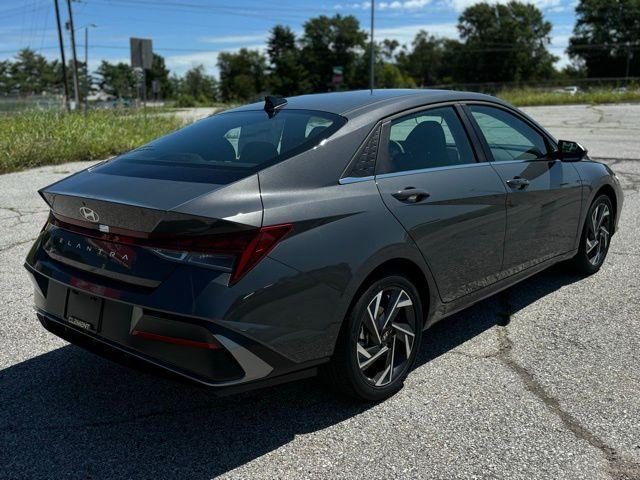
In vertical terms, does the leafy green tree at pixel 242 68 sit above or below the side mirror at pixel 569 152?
above

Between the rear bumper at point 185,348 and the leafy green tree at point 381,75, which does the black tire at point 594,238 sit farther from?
the leafy green tree at point 381,75

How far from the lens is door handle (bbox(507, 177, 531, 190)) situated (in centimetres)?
399

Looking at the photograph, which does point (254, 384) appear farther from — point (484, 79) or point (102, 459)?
point (484, 79)

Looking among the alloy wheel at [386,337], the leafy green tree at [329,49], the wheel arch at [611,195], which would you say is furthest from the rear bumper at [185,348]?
the leafy green tree at [329,49]

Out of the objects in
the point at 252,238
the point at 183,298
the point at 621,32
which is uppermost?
the point at 621,32

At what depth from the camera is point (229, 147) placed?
10.8ft

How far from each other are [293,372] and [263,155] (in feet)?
3.37

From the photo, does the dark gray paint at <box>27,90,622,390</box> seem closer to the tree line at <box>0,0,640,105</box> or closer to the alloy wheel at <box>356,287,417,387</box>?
the alloy wheel at <box>356,287,417,387</box>

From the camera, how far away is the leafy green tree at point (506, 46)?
340 ft

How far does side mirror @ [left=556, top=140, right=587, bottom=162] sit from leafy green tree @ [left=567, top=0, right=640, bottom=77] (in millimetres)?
100902

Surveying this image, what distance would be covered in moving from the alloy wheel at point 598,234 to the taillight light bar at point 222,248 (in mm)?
3452

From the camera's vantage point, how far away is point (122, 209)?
268cm

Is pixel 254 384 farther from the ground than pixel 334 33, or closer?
closer

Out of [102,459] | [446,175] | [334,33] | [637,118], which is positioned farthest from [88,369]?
[334,33]
